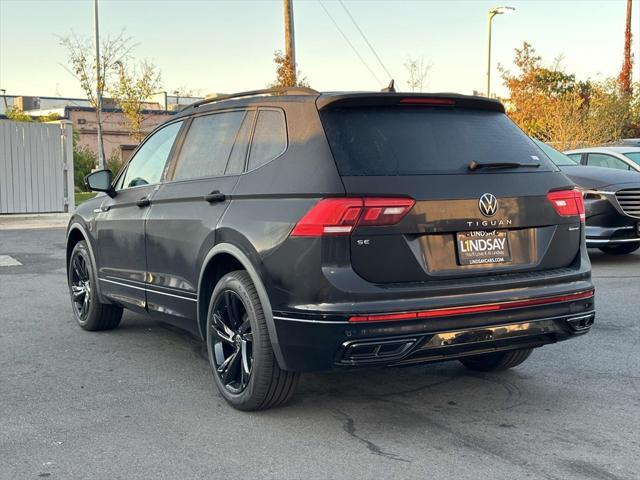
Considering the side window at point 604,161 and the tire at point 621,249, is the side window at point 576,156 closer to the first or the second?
the side window at point 604,161

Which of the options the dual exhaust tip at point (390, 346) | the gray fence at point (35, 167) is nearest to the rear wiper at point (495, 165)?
the dual exhaust tip at point (390, 346)

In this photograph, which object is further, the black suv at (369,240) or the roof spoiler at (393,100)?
the roof spoiler at (393,100)

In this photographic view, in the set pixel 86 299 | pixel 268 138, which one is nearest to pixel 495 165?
pixel 268 138

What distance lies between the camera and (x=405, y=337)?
4035mm

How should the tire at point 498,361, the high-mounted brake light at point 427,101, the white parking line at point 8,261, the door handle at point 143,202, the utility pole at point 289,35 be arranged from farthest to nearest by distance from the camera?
the utility pole at point 289,35, the white parking line at point 8,261, the door handle at point 143,202, the tire at point 498,361, the high-mounted brake light at point 427,101

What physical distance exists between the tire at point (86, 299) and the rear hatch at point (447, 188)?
3250 mm

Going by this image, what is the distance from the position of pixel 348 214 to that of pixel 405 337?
66 cm

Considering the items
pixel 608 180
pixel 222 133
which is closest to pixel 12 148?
pixel 608 180

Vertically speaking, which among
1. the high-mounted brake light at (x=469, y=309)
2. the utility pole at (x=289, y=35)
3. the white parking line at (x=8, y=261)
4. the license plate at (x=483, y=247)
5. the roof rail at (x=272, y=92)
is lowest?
the white parking line at (x=8, y=261)

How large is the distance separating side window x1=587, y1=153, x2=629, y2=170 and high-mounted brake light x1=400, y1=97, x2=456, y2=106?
29.9 feet

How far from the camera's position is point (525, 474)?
372 centimetres

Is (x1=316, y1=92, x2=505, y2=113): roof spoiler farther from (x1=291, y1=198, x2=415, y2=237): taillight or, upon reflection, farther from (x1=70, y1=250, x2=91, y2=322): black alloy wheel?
(x1=70, y1=250, x2=91, y2=322): black alloy wheel

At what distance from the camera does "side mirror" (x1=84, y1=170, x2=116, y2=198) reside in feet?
21.1

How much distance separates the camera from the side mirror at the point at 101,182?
6.43 m
